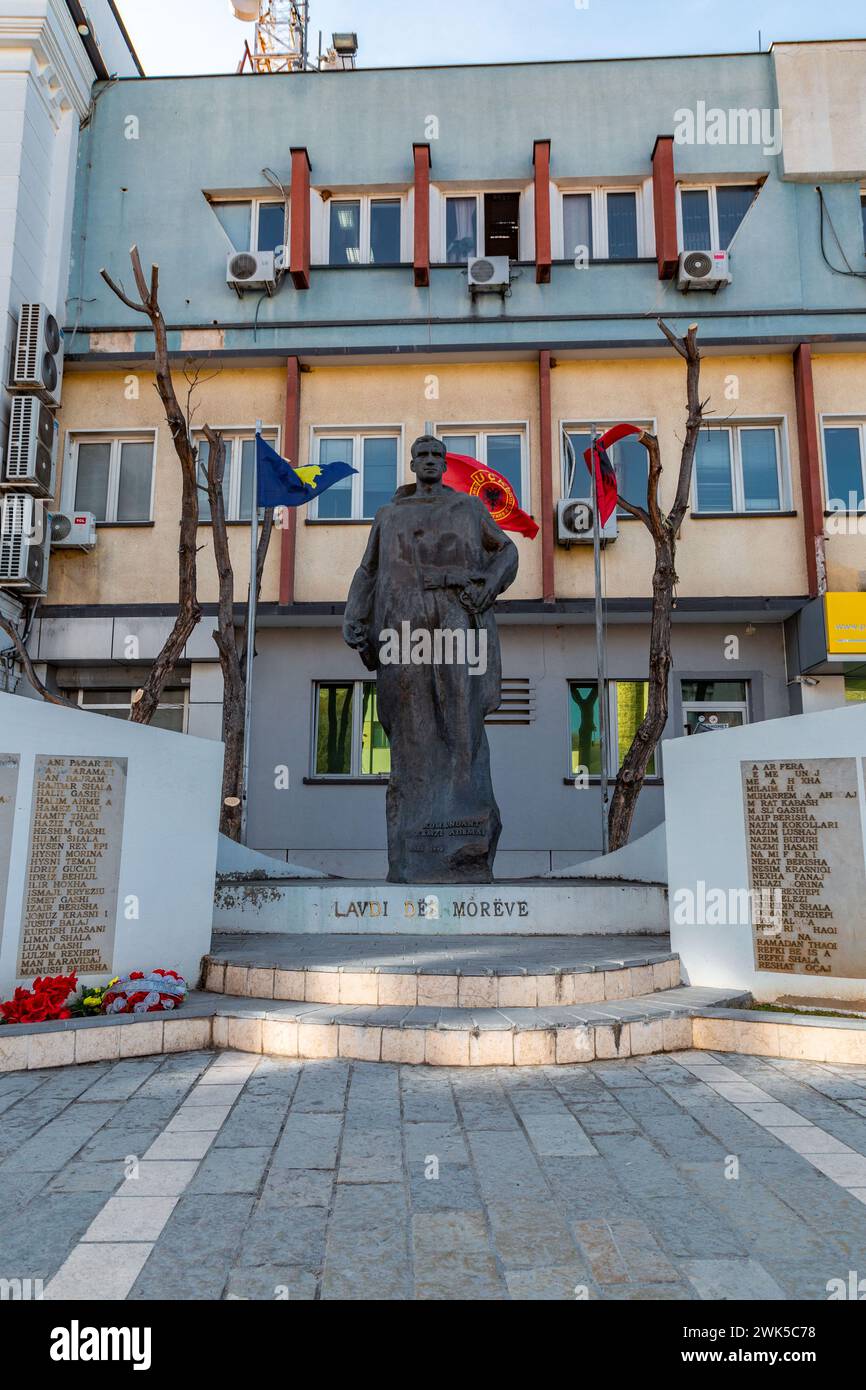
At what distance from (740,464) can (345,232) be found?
7330mm

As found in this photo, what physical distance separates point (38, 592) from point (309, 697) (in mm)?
4130

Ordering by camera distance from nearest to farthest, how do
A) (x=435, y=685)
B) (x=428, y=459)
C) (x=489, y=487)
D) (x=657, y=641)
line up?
(x=435, y=685)
(x=428, y=459)
(x=657, y=641)
(x=489, y=487)

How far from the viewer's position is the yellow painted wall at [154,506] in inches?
570

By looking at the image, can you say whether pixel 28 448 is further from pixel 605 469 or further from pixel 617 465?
pixel 617 465

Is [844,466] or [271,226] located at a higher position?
[271,226]

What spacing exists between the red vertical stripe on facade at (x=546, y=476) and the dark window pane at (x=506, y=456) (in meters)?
0.51

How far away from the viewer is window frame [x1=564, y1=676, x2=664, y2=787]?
1410 cm

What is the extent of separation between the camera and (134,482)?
15.1 meters

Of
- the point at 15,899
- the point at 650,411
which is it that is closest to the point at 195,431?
the point at 650,411

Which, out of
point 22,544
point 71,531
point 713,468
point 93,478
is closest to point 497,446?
point 713,468
